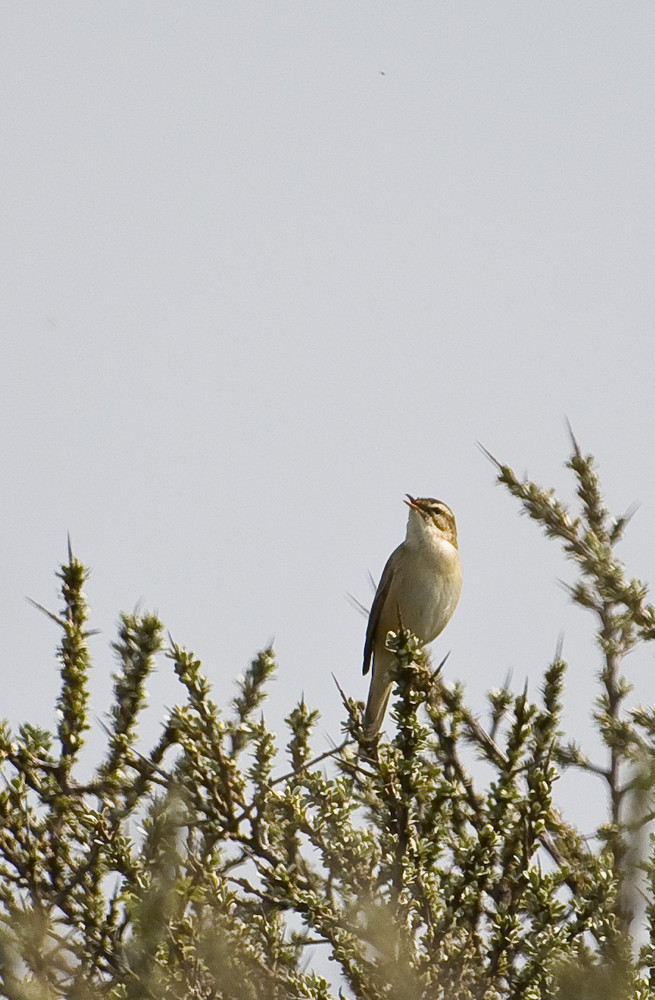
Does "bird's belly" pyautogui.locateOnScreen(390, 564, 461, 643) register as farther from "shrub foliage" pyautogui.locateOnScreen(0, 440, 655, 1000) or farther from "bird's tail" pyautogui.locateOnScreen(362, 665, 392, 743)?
"shrub foliage" pyautogui.locateOnScreen(0, 440, 655, 1000)

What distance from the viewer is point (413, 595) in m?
8.30

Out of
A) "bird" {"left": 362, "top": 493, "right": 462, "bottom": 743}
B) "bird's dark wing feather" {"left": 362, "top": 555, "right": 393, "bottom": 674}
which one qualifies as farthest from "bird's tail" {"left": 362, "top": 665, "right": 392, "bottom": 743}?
"bird's dark wing feather" {"left": 362, "top": 555, "right": 393, "bottom": 674}

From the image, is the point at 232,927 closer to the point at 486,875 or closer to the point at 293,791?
the point at 293,791

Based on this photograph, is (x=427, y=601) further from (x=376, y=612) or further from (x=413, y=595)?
(x=376, y=612)

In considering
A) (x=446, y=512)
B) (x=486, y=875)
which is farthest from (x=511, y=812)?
(x=446, y=512)

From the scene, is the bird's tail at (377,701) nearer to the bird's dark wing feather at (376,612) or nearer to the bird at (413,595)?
the bird at (413,595)

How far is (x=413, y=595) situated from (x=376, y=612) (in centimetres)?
34

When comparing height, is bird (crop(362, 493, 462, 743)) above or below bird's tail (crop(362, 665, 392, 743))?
Answer: above

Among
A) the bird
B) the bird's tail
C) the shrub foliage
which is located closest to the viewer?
the shrub foliage

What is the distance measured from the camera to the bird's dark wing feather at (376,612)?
841 centimetres

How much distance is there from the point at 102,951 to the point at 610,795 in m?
1.74

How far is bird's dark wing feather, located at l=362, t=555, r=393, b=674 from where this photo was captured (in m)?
8.41

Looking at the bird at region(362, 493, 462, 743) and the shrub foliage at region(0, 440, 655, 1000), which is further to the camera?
the bird at region(362, 493, 462, 743)

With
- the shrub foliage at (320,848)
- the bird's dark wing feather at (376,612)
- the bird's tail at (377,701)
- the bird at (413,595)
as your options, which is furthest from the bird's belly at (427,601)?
the shrub foliage at (320,848)
